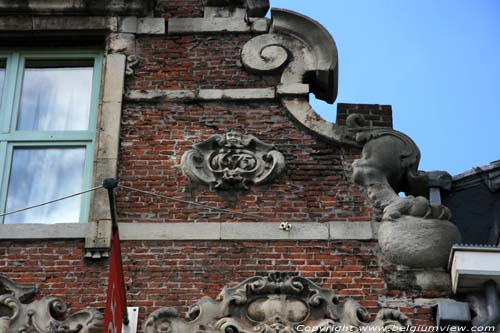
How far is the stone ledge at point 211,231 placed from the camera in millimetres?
12086

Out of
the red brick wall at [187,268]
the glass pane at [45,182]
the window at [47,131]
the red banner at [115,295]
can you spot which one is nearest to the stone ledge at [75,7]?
the window at [47,131]

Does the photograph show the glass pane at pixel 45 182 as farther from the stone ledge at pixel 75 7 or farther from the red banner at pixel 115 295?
the stone ledge at pixel 75 7

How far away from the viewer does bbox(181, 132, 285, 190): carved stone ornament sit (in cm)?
1248

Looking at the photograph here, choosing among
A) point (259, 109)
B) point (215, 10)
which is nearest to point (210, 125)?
point (259, 109)

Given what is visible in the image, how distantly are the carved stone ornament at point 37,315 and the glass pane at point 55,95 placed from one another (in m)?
2.00

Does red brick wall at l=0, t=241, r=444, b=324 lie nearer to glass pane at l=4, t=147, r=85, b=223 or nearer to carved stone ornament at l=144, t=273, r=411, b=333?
carved stone ornament at l=144, t=273, r=411, b=333

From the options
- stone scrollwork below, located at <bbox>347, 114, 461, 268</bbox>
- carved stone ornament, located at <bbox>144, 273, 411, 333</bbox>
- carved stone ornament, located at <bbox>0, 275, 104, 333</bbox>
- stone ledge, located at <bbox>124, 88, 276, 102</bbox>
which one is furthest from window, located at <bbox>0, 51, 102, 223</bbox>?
stone scrollwork below, located at <bbox>347, 114, 461, 268</bbox>

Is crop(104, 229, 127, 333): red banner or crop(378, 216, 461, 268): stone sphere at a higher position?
crop(378, 216, 461, 268): stone sphere

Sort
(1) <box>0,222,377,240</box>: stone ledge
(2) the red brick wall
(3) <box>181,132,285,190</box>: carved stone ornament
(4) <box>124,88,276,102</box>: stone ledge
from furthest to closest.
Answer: (4) <box>124,88,276,102</box>: stone ledge, (3) <box>181,132,285,190</box>: carved stone ornament, (1) <box>0,222,377,240</box>: stone ledge, (2) the red brick wall

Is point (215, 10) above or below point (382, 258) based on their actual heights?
above

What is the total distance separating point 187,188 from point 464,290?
2589 millimetres

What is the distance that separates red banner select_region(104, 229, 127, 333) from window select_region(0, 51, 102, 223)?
133 cm

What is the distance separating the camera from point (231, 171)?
12508mm

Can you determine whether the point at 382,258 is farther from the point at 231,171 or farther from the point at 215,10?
the point at 215,10
